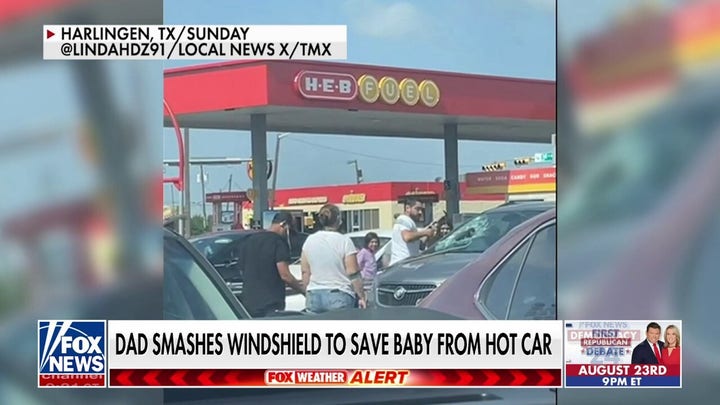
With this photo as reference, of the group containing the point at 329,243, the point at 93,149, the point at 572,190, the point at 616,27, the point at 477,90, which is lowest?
the point at 329,243

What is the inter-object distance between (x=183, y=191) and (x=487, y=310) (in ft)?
3.03

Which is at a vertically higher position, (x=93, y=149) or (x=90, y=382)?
(x=93, y=149)

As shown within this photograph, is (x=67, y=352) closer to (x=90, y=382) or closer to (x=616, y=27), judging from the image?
(x=90, y=382)

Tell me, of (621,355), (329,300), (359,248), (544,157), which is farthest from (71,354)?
(621,355)

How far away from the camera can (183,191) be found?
2.05m

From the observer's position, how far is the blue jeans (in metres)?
2.08


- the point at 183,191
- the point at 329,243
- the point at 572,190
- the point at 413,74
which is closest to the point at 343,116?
the point at 413,74

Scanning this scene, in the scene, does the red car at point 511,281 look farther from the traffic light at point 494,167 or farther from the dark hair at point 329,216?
the dark hair at point 329,216

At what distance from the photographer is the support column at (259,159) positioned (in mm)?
2016

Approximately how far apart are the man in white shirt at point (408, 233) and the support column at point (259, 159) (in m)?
0.37

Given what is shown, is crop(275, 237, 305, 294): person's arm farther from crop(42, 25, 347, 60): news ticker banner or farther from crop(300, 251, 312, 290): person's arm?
crop(42, 25, 347, 60): news ticker banner

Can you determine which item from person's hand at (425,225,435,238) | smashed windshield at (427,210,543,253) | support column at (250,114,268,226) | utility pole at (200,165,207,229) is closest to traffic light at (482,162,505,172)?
smashed windshield at (427,210,543,253)

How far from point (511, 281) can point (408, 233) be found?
340 mm

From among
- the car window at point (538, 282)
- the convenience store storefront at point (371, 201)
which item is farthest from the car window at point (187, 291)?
the car window at point (538, 282)
